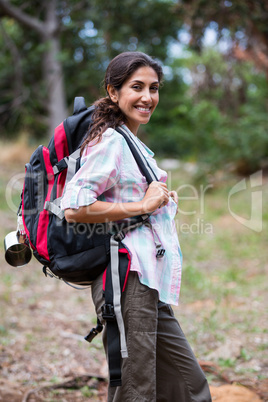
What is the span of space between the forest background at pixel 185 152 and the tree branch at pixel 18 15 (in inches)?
1.3

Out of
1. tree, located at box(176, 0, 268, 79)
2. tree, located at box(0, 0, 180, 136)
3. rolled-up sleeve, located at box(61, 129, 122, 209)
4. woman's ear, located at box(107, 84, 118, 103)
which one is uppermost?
tree, located at box(0, 0, 180, 136)

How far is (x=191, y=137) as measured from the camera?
408 inches

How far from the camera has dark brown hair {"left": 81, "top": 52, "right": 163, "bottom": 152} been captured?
1721 millimetres

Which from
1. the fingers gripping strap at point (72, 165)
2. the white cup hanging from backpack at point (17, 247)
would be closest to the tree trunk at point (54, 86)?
the white cup hanging from backpack at point (17, 247)

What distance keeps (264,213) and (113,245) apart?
6.28 meters

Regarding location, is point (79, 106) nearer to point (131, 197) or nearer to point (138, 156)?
point (138, 156)

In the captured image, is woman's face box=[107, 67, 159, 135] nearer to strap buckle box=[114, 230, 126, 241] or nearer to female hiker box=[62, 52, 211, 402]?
female hiker box=[62, 52, 211, 402]

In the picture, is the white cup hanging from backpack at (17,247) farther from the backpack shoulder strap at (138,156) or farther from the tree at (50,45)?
the tree at (50,45)

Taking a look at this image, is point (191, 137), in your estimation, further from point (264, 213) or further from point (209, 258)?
point (209, 258)

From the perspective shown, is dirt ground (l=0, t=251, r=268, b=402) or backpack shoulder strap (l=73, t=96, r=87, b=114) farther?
dirt ground (l=0, t=251, r=268, b=402)

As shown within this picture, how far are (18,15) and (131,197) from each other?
9.14 metres

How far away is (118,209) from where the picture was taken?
1652 mm

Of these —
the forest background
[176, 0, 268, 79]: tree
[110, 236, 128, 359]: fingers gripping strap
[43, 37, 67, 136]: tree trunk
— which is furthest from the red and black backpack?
[43, 37, 67, 136]: tree trunk

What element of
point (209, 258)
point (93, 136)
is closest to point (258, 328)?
point (209, 258)
